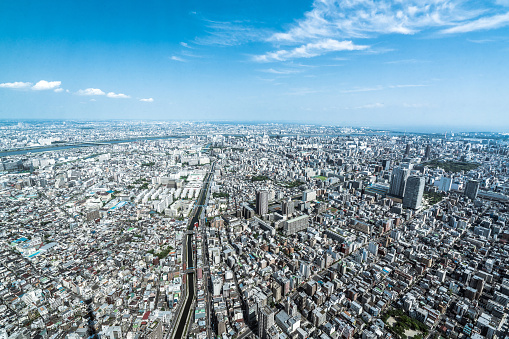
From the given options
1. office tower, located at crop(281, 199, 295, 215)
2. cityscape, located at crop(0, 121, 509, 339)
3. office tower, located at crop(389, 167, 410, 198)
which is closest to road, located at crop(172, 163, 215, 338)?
cityscape, located at crop(0, 121, 509, 339)

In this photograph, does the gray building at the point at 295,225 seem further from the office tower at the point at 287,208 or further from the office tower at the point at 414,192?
the office tower at the point at 414,192

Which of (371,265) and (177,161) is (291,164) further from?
(371,265)

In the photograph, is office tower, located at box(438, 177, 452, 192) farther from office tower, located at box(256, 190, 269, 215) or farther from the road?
→ the road

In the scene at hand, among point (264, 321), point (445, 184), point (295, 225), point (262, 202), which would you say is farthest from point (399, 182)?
point (264, 321)

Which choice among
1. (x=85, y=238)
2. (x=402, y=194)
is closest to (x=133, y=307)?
(x=85, y=238)

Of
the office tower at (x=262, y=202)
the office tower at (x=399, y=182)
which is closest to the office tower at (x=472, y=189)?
the office tower at (x=399, y=182)

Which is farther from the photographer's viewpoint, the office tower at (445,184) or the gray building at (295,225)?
the office tower at (445,184)

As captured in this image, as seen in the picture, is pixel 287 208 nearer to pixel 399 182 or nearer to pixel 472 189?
pixel 399 182
